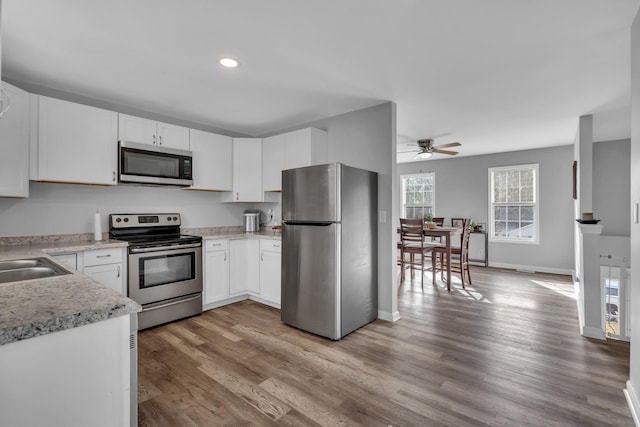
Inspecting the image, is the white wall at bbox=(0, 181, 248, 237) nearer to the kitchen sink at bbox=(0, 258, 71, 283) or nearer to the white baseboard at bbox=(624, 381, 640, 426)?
the kitchen sink at bbox=(0, 258, 71, 283)

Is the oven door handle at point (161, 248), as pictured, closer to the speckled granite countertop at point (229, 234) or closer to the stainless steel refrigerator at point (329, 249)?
the speckled granite countertop at point (229, 234)

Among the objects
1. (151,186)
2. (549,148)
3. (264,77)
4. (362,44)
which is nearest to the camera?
(362,44)

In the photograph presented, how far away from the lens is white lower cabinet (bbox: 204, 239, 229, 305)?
3.71 m

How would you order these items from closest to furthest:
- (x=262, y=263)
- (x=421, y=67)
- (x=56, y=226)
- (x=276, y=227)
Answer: (x=421, y=67) → (x=56, y=226) → (x=262, y=263) → (x=276, y=227)

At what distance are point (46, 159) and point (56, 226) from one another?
70 cm

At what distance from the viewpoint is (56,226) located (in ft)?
10.2

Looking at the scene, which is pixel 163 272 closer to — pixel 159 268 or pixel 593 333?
pixel 159 268

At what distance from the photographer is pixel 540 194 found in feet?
19.6

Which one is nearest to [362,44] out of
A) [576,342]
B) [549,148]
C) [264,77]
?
[264,77]

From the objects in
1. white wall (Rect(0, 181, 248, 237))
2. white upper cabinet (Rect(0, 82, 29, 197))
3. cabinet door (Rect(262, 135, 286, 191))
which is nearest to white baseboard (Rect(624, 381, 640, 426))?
cabinet door (Rect(262, 135, 286, 191))

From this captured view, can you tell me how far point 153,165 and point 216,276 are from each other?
144 cm

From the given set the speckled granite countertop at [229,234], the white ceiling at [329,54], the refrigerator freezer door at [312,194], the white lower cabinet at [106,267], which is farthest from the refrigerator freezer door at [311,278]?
the white lower cabinet at [106,267]

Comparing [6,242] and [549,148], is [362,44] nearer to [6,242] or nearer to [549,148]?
[6,242]

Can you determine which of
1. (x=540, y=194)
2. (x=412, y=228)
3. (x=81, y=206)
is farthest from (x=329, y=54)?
(x=540, y=194)
